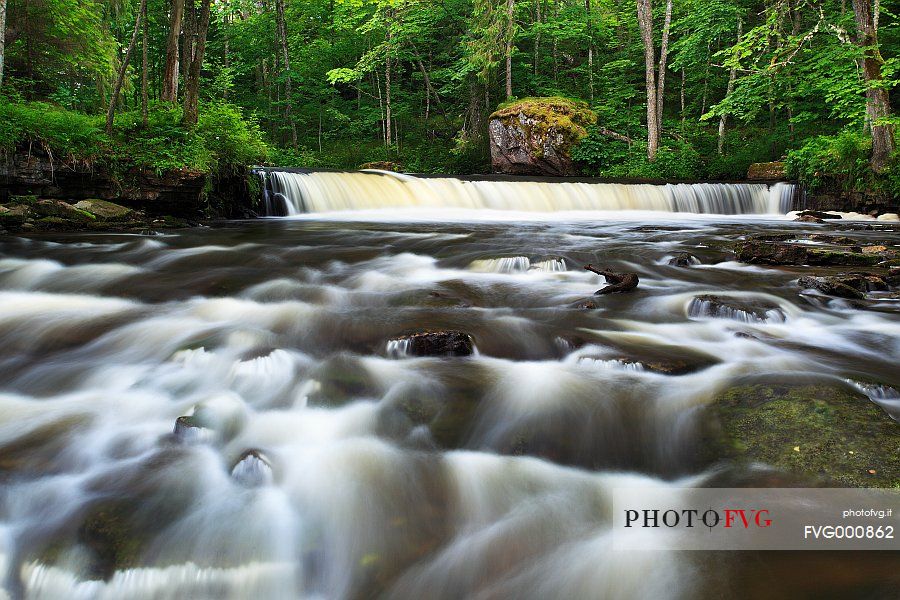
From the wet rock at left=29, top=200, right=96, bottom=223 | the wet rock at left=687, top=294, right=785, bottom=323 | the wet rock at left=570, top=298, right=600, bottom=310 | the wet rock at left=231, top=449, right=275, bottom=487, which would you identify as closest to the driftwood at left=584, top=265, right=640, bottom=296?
the wet rock at left=570, top=298, right=600, bottom=310

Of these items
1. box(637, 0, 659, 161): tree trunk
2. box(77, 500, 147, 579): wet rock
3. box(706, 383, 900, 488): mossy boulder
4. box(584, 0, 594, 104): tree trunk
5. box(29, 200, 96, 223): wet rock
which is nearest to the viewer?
box(77, 500, 147, 579): wet rock

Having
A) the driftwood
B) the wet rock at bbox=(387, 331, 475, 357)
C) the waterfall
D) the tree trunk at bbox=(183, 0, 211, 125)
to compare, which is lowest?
the wet rock at bbox=(387, 331, 475, 357)

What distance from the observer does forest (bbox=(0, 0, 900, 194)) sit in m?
9.80

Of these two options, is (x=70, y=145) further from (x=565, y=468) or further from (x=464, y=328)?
(x=565, y=468)

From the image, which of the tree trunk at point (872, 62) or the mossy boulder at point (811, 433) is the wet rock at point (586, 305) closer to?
the mossy boulder at point (811, 433)

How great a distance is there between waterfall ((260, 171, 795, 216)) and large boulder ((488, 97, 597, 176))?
210 inches

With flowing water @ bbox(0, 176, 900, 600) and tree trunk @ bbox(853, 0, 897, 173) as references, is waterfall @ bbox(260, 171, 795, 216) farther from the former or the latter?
flowing water @ bbox(0, 176, 900, 600)

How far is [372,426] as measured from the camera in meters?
2.84

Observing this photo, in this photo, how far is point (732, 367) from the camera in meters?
3.33

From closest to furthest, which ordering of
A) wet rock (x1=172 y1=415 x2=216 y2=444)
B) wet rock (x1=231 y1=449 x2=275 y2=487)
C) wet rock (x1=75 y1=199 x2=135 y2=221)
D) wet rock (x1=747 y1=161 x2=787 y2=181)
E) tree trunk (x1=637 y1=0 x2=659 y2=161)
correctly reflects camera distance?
1. wet rock (x1=231 y1=449 x2=275 y2=487)
2. wet rock (x1=172 y1=415 x2=216 y2=444)
3. wet rock (x1=75 y1=199 x2=135 y2=221)
4. wet rock (x1=747 y1=161 x2=787 y2=181)
5. tree trunk (x1=637 y1=0 x2=659 y2=161)

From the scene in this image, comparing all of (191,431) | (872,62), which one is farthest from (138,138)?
(872,62)

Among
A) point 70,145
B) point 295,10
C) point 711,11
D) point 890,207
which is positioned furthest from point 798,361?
point 295,10

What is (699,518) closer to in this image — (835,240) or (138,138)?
(835,240)

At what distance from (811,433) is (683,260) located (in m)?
4.30
